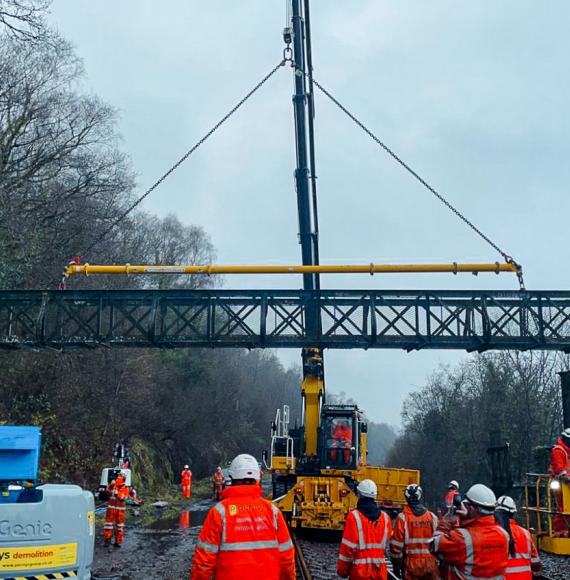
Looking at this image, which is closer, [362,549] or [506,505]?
Answer: [362,549]

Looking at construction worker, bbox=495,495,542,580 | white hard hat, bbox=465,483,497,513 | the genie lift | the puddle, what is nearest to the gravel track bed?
construction worker, bbox=495,495,542,580

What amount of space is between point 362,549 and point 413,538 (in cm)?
111

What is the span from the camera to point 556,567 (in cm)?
Answer: 1206

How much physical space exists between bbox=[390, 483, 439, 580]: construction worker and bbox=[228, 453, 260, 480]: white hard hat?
9.39 feet

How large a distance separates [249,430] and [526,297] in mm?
48211

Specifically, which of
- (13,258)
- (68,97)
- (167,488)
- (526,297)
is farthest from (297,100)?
(167,488)

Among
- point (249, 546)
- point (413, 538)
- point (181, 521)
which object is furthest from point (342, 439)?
point (249, 546)

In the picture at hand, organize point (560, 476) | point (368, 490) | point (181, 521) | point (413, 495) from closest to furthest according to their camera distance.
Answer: point (368, 490) → point (413, 495) → point (560, 476) → point (181, 521)

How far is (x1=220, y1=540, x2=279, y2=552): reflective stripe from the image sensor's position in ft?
14.9

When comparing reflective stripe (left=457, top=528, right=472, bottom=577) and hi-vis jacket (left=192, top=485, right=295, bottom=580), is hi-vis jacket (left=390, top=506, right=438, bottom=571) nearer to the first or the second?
reflective stripe (left=457, top=528, right=472, bottom=577)

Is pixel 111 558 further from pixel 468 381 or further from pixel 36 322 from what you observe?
pixel 468 381

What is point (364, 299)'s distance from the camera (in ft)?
57.4

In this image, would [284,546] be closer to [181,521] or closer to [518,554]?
[518,554]

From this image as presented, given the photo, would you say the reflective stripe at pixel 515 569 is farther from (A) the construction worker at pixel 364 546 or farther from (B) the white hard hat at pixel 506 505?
(B) the white hard hat at pixel 506 505
